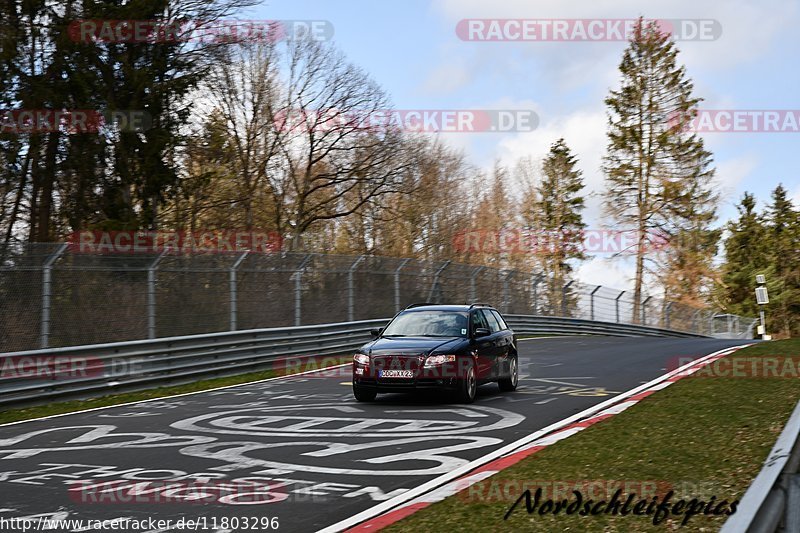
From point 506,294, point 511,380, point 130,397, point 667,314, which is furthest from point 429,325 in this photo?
point 667,314

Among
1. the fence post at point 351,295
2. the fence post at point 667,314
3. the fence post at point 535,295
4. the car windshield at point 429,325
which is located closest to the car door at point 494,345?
the car windshield at point 429,325

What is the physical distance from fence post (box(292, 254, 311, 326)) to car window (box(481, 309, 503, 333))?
8.49 metres

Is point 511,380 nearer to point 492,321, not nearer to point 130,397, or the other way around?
point 492,321

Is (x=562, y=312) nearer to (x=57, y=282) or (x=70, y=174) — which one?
(x=70, y=174)

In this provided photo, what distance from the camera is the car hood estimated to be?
520 inches

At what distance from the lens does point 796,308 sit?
7981cm

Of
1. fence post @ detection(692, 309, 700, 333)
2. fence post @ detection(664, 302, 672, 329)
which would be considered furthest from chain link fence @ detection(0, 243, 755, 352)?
fence post @ detection(692, 309, 700, 333)

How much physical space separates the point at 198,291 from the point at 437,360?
330 inches

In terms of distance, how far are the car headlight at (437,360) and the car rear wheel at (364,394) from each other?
99 cm

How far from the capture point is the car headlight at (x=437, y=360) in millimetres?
13031

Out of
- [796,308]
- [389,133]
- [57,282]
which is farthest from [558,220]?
[57,282]

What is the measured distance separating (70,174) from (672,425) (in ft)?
78.3

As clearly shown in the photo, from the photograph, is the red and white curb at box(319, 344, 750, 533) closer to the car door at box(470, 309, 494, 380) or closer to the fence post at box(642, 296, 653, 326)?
the car door at box(470, 309, 494, 380)

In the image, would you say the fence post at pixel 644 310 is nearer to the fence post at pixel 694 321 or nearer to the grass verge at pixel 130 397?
the fence post at pixel 694 321
